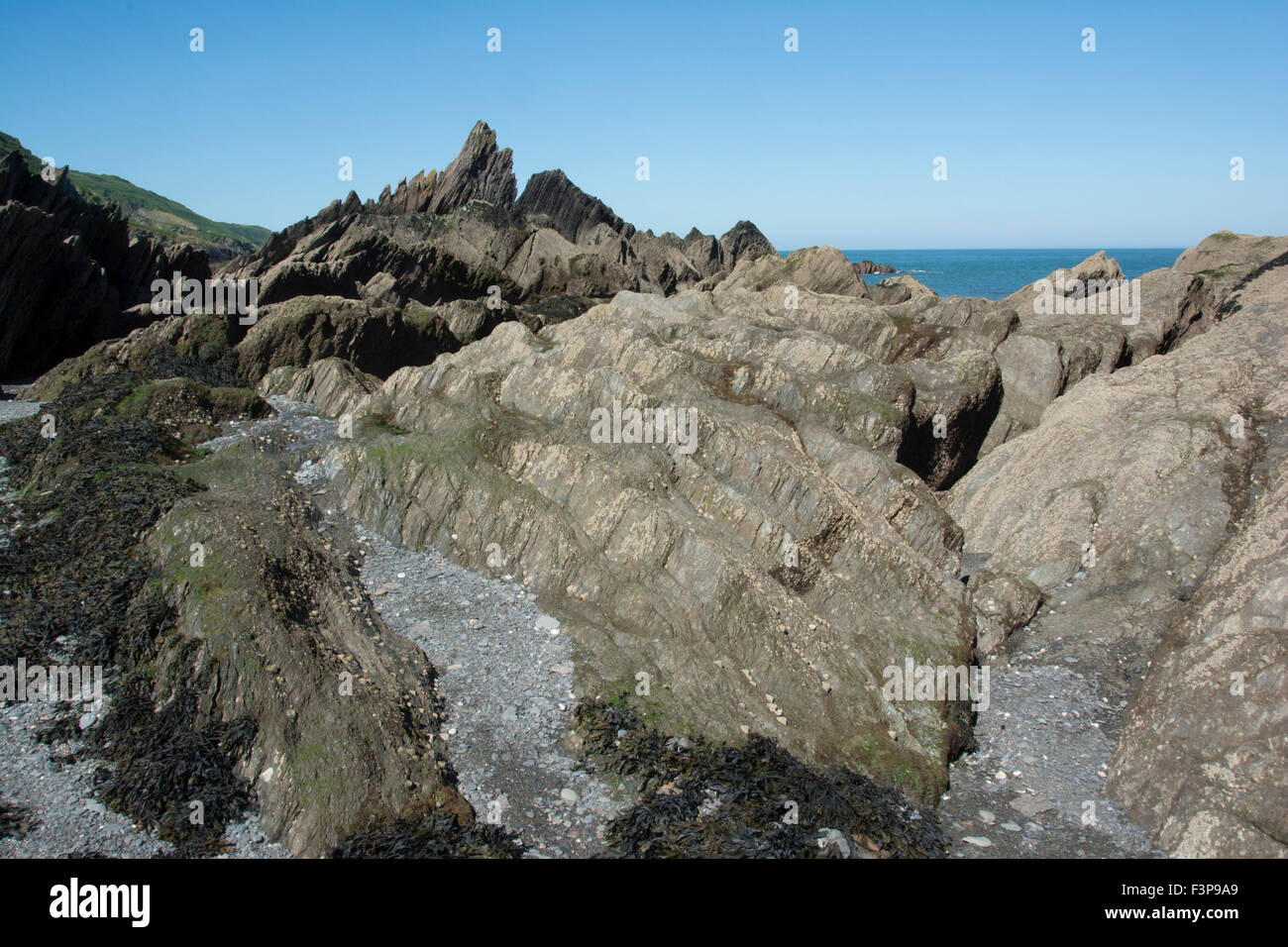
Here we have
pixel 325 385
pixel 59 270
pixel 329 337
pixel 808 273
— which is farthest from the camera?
→ pixel 808 273

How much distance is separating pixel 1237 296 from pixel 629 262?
54.6 metres

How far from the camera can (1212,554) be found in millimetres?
21391

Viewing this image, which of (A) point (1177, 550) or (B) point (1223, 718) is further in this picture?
(A) point (1177, 550)

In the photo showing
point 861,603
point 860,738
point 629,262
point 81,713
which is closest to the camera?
point 81,713

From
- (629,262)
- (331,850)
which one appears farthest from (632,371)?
(629,262)

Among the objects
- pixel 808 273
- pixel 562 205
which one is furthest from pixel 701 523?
pixel 562 205

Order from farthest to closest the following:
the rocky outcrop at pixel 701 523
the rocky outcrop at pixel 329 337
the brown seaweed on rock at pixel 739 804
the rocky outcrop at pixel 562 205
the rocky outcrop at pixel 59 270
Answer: the rocky outcrop at pixel 562 205 < the rocky outcrop at pixel 59 270 < the rocky outcrop at pixel 329 337 < the rocky outcrop at pixel 701 523 < the brown seaweed on rock at pixel 739 804

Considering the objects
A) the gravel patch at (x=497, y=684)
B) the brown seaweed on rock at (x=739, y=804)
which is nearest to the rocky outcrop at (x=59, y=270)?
the gravel patch at (x=497, y=684)

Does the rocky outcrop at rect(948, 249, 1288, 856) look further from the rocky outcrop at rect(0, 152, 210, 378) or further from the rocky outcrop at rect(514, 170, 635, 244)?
the rocky outcrop at rect(514, 170, 635, 244)

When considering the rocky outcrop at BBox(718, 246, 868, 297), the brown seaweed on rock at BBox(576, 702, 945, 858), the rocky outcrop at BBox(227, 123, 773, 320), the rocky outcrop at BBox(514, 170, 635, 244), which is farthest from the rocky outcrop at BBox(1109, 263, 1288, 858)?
the rocky outcrop at BBox(514, 170, 635, 244)

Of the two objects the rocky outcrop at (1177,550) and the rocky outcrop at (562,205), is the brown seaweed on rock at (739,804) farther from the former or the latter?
the rocky outcrop at (562,205)

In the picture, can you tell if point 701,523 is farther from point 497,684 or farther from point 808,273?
point 808,273
